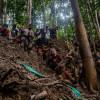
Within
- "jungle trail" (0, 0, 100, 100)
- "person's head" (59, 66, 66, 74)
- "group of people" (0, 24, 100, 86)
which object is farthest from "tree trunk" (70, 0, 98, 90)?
"person's head" (59, 66, 66, 74)

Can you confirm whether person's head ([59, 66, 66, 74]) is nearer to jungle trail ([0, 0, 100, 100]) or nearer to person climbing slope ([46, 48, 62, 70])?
jungle trail ([0, 0, 100, 100])

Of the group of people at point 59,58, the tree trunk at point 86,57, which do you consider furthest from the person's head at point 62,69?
the tree trunk at point 86,57

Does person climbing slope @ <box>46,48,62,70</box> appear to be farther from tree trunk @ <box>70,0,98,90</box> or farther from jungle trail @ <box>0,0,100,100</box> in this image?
tree trunk @ <box>70,0,98,90</box>

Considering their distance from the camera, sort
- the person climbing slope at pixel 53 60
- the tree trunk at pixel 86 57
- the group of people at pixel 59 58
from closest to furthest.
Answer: the tree trunk at pixel 86 57, the group of people at pixel 59 58, the person climbing slope at pixel 53 60

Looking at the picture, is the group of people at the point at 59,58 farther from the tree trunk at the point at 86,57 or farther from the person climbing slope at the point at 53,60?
the tree trunk at the point at 86,57

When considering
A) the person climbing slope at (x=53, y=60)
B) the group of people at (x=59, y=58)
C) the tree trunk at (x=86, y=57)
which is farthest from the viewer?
the person climbing slope at (x=53, y=60)

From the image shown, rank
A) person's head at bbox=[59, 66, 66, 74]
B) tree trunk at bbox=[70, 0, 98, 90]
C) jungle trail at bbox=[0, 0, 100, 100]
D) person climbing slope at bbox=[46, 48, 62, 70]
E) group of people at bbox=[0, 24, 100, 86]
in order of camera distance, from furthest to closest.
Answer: person climbing slope at bbox=[46, 48, 62, 70], person's head at bbox=[59, 66, 66, 74], group of people at bbox=[0, 24, 100, 86], tree trunk at bbox=[70, 0, 98, 90], jungle trail at bbox=[0, 0, 100, 100]

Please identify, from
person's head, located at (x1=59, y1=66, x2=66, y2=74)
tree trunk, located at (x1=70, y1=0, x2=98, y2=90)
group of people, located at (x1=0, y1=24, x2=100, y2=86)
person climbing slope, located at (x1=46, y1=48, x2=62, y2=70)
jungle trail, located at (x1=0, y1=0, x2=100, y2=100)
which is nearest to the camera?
jungle trail, located at (x1=0, y1=0, x2=100, y2=100)

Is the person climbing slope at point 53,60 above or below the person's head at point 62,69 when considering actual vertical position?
above

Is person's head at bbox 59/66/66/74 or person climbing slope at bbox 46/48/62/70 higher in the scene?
person climbing slope at bbox 46/48/62/70

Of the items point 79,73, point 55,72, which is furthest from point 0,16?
point 79,73

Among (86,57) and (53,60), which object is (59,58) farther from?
(86,57)

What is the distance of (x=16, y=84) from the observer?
75.9 inches

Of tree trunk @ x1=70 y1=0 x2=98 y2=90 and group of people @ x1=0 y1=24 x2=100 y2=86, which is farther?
group of people @ x1=0 y1=24 x2=100 y2=86
